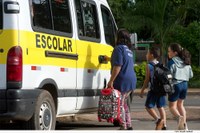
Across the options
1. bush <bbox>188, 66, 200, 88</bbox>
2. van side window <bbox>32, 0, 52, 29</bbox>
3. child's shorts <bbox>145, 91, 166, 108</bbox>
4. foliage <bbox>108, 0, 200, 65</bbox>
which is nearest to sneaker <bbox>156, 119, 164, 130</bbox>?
child's shorts <bbox>145, 91, 166, 108</bbox>

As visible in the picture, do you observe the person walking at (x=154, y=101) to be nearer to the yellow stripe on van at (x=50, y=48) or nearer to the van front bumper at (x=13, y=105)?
the yellow stripe on van at (x=50, y=48)

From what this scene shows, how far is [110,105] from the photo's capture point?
9414mm

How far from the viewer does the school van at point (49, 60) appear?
7652 millimetres

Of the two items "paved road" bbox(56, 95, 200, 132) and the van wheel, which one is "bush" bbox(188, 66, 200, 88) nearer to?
"paved road" bbox(56, 95, 200, 132)

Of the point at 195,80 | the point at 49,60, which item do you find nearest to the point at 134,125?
the point at 49,60

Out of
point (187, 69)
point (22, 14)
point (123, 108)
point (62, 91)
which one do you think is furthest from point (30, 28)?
point (187, 69)

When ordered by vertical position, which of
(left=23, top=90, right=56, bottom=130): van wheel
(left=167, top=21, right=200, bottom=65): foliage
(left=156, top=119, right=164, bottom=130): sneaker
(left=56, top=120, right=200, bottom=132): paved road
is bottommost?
(left=56, top=120, right=200, bottom=132): paved road

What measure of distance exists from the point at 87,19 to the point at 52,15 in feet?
5.50

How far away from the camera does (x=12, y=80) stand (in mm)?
7641

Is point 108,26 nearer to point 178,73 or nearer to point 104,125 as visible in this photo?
point 104,125

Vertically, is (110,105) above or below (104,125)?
above

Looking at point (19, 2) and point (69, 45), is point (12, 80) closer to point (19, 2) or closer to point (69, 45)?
point (19, 2)

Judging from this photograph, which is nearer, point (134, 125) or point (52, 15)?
point (52, 15)

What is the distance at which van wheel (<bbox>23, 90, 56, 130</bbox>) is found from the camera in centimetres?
788
